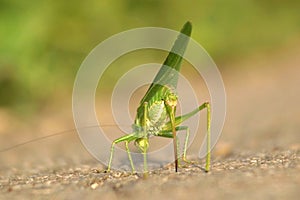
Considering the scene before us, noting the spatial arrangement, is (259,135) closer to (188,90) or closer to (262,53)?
(188,90)

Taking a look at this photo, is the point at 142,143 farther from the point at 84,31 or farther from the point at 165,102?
the point at 84,31

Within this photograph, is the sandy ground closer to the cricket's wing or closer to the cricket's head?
the cricket's head

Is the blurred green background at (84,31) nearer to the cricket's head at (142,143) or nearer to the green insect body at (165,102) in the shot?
the cricket's head at (142,143)

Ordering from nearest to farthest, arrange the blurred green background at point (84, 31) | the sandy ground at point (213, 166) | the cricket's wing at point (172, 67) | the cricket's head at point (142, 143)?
the sandy ground at point (213, 166)
the cricket's wing at point (172, 67)
the cricket's head at point (142, 143)
the blurred green background at point (84, 31)

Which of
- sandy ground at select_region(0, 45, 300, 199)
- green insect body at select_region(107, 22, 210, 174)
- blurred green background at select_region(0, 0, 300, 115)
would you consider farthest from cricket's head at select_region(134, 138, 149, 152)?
blurred green background at select_region(0, 0, 300, 115)

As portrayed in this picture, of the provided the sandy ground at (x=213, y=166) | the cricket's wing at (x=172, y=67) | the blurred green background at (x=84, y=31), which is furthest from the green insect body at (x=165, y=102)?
the blurred green background at (x=84, y=31)

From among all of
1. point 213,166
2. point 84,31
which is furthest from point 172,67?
point 84,31
